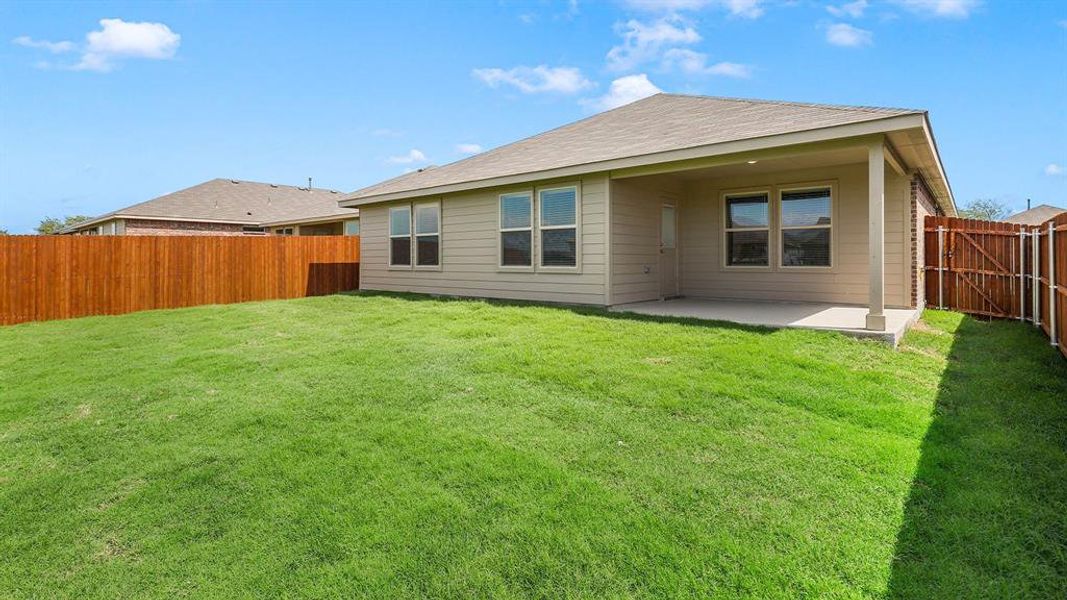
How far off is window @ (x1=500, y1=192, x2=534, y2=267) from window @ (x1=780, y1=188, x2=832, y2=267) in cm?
474

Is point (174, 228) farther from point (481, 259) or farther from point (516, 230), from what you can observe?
point (516, 230)

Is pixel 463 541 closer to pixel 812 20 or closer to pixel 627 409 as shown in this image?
pixel 627 409

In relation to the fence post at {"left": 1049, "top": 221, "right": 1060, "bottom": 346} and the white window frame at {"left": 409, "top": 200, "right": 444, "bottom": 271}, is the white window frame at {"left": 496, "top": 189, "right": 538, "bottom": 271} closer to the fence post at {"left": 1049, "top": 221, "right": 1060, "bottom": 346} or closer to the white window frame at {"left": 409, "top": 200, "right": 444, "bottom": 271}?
the white window frame at {"left": 409, "top": 200, "right": 444, "bottom": 271}

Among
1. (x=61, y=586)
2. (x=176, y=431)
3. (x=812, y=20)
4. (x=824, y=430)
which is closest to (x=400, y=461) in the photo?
(x=61, y=586)

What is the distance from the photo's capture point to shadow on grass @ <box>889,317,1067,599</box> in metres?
2.29

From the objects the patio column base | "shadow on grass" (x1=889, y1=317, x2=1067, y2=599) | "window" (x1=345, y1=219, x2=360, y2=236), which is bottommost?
"shadow on grass" (x1=889, y1=317, x2=1067, y2=599)

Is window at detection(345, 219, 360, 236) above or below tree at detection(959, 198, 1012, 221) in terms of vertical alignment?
below

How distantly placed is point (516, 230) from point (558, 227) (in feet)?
3.44

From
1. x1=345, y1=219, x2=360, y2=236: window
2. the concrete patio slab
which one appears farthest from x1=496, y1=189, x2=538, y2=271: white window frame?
x1=345, y1=219, x2=360, y2=236: window

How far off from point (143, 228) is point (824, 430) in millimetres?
24573

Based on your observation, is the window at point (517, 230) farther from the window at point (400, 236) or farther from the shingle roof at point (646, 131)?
the window at point (400, 236)

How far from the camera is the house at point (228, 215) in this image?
20.1 metres

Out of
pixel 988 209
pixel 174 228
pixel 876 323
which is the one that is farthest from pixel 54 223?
pixel 988 209

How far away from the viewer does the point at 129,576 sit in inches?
102
